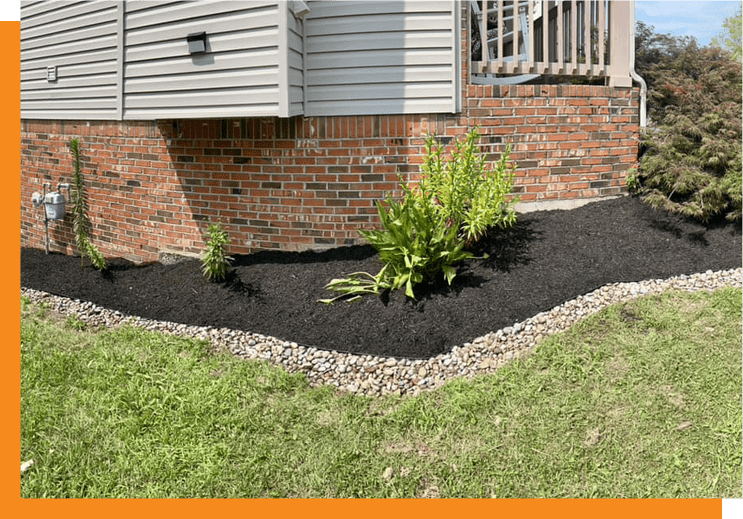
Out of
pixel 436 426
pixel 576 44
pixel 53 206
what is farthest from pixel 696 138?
pixel 53 206

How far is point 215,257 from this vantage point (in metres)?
5.89

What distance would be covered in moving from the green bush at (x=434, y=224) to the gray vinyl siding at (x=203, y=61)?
1.46 m

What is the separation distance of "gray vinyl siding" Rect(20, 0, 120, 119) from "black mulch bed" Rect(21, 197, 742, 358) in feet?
7.66

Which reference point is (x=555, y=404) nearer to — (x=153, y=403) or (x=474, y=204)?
(x=474, y=204)

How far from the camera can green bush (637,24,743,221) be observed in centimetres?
577

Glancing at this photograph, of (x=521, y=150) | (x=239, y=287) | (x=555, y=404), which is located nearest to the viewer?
(x=555, y=404)

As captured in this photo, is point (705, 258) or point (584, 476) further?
point (705, 258)

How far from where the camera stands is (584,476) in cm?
363

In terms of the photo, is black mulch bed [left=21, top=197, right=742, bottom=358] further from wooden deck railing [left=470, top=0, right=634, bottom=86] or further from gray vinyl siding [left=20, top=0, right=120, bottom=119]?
gray vinyl siding [left=20, top=0, right=120, bottom=119]

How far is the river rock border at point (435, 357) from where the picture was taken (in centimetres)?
446

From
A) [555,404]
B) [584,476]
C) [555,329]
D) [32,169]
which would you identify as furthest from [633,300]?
[32,169]

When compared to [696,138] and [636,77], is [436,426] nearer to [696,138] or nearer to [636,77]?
[696,138]

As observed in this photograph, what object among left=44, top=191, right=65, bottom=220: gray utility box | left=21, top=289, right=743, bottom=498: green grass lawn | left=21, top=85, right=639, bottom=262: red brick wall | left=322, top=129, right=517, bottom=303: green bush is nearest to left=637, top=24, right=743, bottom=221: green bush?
left=21, top=85, right=639, bottom=262: red brick wall

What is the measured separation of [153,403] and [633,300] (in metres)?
3.68
